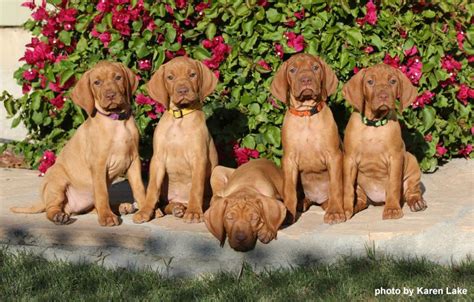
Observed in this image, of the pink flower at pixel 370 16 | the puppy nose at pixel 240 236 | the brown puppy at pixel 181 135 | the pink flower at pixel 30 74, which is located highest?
the pink flower at pixel 370 16

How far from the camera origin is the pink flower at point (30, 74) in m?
8.98

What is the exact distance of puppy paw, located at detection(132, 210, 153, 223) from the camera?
7.06 metres

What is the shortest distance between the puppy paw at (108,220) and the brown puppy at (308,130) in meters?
1.38

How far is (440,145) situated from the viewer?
9.22m

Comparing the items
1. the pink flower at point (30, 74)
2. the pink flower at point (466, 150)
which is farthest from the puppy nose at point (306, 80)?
the pink flower at point (30, 74)

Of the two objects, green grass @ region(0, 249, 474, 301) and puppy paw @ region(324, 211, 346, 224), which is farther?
puppy paw @ region(324, 211, 346, 224)

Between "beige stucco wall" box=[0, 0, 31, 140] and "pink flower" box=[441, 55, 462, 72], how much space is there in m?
4.94

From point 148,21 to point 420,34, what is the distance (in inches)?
103

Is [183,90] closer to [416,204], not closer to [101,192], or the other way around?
[101,192]

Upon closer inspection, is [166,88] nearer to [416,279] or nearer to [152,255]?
[152,255]

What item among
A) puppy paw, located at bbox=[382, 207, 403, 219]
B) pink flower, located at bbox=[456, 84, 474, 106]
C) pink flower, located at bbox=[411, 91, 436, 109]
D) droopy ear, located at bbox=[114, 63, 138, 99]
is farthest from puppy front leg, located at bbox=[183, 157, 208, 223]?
pink flower, located at bbox=[456, 84, 474, 106]

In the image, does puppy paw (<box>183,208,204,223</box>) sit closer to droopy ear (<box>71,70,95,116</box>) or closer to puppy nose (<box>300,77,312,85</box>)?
droopy ear (<box>71,70,95,116</box>)

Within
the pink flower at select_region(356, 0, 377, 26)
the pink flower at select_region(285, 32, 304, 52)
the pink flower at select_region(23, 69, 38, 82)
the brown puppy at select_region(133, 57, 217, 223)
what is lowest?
the brown puppy at select_region(133, 57, 217, 223)

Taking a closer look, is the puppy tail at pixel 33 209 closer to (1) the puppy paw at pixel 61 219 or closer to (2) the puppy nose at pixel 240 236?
(1) the puppy paw at pixel 61 219
